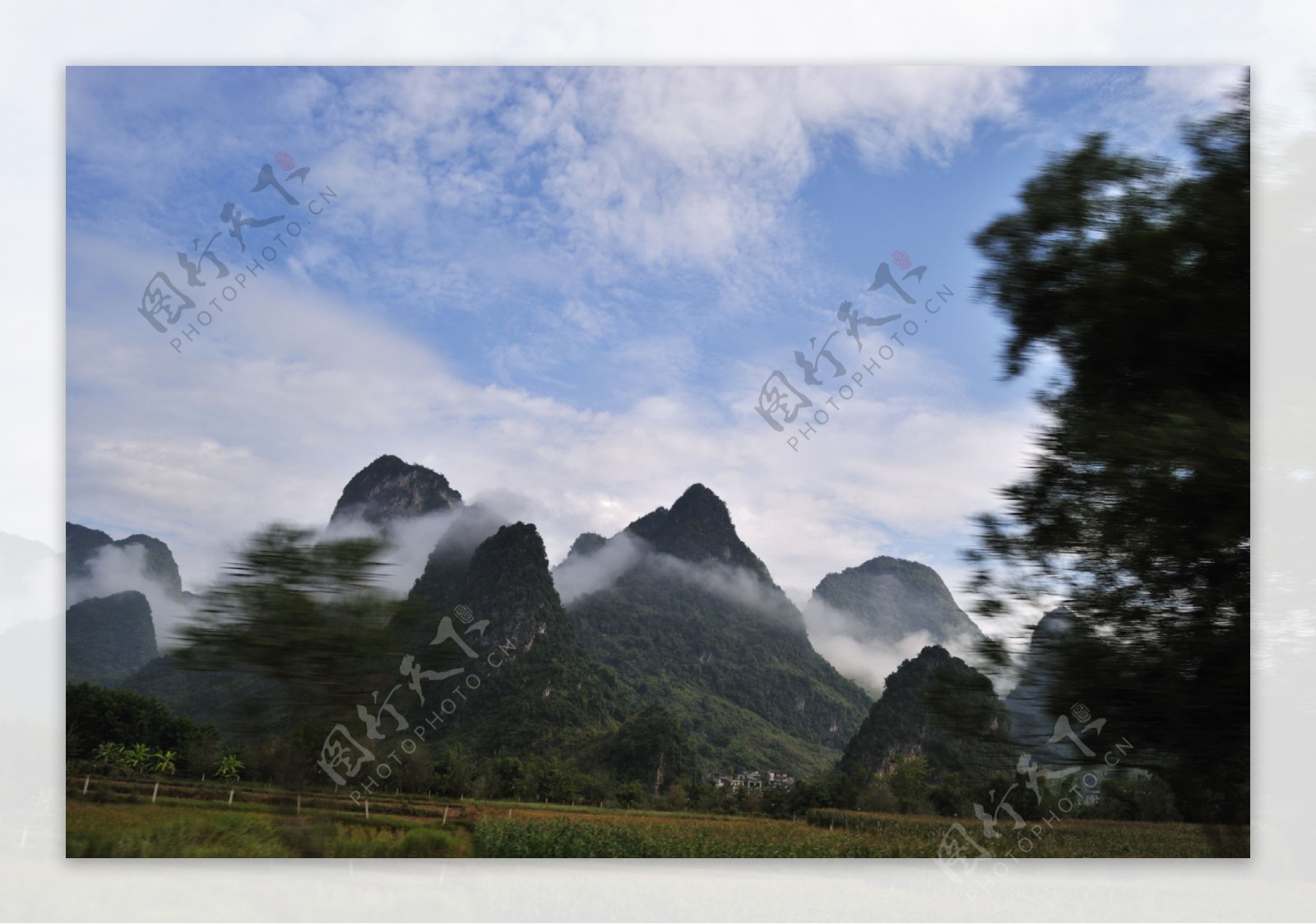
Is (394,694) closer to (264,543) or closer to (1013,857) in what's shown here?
(264,543)

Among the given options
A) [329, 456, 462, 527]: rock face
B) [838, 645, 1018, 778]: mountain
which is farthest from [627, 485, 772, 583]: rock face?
[329, 456, 462, 527]: rock face

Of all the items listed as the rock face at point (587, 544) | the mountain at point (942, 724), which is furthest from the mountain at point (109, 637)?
the mountain at point (942, 724)

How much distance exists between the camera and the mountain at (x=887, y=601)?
7172mm

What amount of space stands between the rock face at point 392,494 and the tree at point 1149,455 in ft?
14.5

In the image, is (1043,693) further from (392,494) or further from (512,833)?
(392,494)

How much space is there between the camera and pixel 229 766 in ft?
17.2

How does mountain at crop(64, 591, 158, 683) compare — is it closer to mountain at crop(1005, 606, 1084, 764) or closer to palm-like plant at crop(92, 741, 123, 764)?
palm-like plant at crop(92, 741, 123, 764)

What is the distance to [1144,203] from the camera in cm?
364

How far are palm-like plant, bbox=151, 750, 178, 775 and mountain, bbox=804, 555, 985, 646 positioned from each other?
5.42m

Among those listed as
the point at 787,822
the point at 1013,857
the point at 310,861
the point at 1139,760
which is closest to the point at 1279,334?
the point at 1139,760

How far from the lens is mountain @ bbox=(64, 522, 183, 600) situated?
517 cm

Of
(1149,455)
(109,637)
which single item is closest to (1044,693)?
(1149,455)

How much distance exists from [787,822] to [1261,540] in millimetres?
4093

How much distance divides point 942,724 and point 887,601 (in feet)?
15.2
